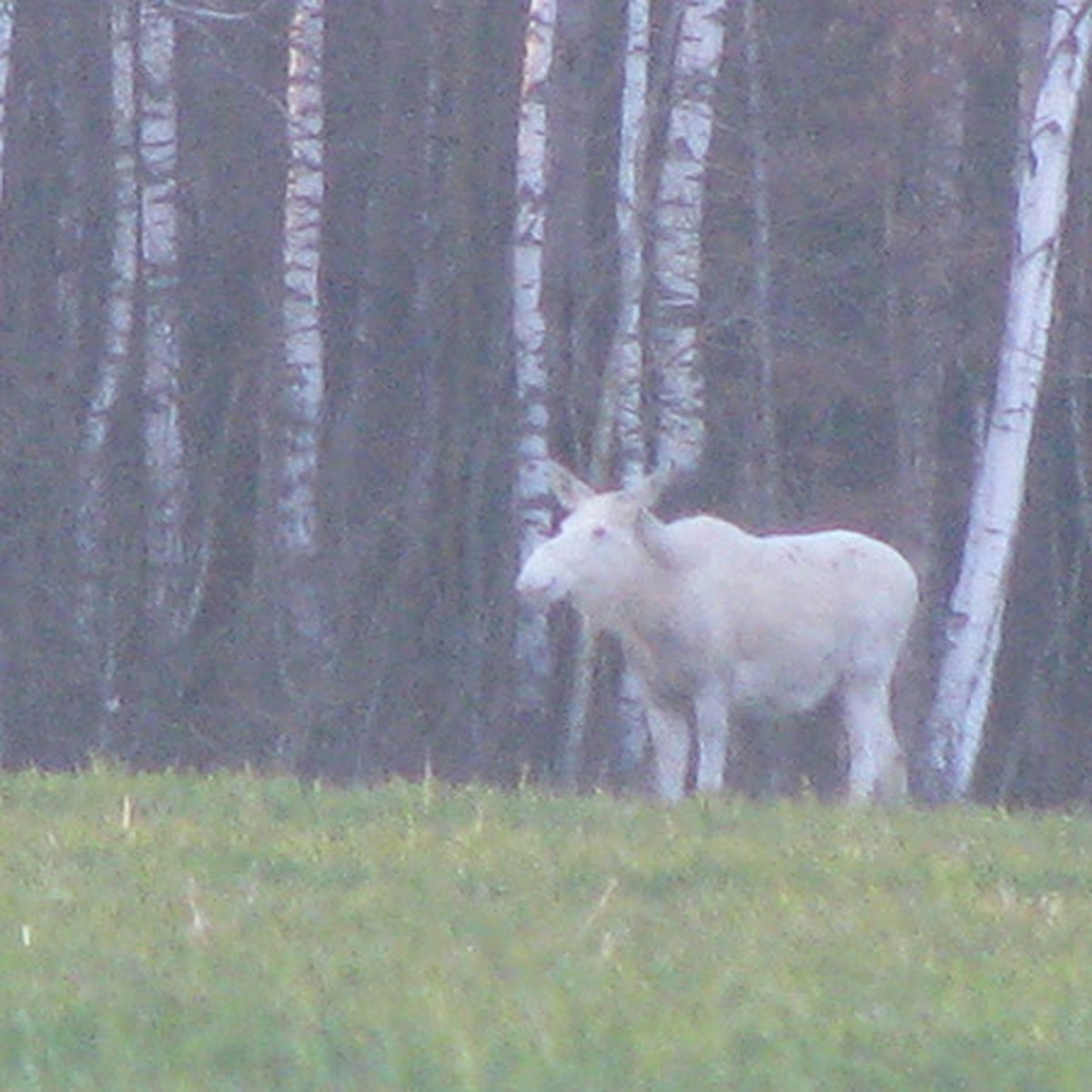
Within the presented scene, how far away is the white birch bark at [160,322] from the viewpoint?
74.0 feet

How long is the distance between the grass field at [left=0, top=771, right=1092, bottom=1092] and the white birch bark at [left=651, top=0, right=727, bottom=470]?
9.65m

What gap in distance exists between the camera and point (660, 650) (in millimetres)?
13906

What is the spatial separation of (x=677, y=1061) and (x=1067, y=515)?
2138 centimetres

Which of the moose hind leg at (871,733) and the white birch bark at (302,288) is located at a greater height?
the white birch bark at (302,288)

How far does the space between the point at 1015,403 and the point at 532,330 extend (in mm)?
3661

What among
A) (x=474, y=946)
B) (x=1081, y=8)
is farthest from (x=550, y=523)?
(x=474, y=946)

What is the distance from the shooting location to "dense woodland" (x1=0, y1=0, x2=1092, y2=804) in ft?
76.0

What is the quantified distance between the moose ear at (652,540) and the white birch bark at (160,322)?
9282 millimetres

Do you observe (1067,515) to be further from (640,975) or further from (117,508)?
(640,975)

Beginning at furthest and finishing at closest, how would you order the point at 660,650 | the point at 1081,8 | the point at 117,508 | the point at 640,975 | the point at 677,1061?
the point at 117,508 → the point at 1081,8 → the point at 660,650 → the point at 640,975 → the point at 677,1061

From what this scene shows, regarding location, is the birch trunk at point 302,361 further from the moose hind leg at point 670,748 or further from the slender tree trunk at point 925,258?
the moose hind leg at point 670,748

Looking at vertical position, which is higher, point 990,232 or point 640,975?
point 990,232

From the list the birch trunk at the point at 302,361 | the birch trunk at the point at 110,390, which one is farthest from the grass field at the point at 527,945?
the birch trunk at the point at 110,390

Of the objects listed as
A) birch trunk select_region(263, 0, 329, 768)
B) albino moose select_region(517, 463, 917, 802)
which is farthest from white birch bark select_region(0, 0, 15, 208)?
albino moose select_region(517, 463, 917, 802)
